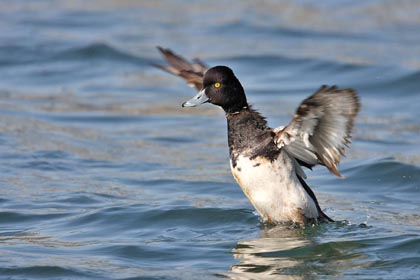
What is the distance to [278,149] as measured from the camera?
829cm

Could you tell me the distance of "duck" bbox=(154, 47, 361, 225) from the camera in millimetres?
7820

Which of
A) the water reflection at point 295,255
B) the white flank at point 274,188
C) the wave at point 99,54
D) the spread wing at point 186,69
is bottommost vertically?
the water reflection at point 295,255

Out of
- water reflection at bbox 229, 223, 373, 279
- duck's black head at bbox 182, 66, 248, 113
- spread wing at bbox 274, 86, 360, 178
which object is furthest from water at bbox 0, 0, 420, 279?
duck's black head at bbox 182, 66, 248, 113

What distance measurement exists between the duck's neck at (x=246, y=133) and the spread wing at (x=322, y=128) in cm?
17

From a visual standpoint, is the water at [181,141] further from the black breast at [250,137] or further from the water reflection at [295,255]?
the black breast at [250,137]

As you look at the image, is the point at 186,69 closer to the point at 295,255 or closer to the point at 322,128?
the point at 322,128

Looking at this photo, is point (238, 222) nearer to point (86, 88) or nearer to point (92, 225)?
Answer: point (92, 225)

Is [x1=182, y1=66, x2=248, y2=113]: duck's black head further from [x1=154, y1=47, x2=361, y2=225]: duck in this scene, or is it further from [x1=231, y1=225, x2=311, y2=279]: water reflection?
[x1=231, y1=225, x2=311, y2=279]: water reflection

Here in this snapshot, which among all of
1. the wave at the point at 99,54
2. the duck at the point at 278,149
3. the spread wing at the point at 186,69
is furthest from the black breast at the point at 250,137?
the wave at the point at 99,54

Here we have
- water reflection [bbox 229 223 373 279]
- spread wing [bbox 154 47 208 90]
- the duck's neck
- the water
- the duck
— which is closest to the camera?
water reflection [bbox 229 223 373 279]

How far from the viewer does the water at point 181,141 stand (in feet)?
26.9

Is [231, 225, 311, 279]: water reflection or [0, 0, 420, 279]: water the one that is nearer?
[231, 225, 311, 279]: water reflection

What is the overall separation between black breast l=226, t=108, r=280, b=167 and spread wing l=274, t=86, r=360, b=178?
94 mm

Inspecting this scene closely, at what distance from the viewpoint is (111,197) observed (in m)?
10.4
